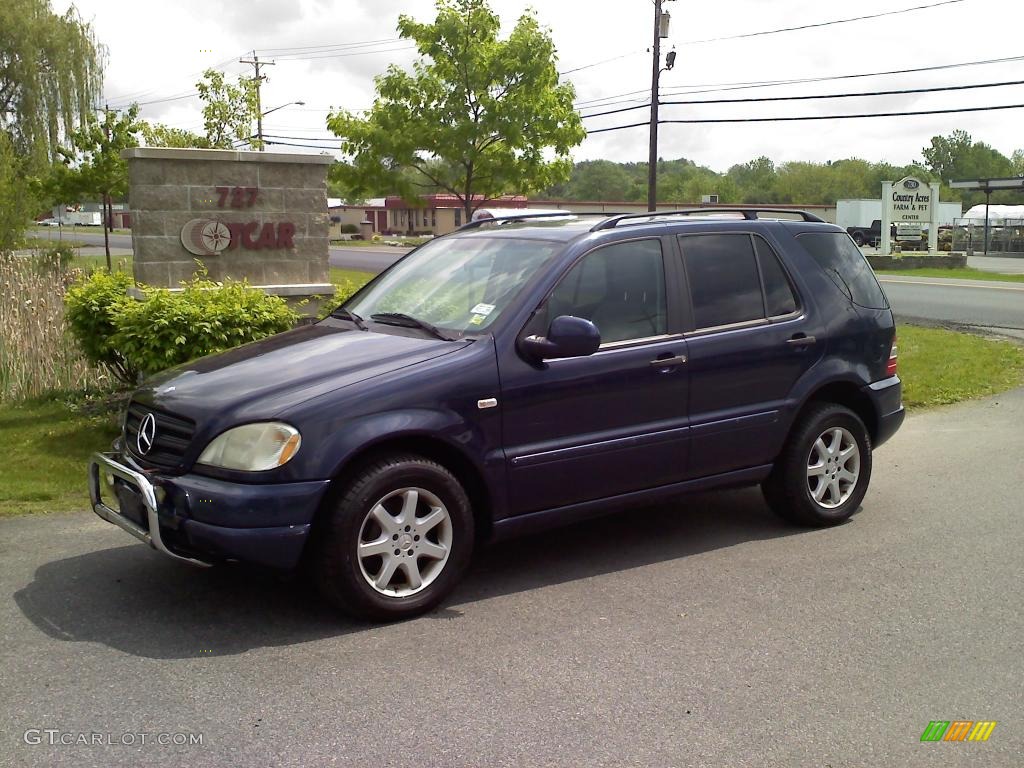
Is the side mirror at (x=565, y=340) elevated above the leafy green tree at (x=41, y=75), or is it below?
below

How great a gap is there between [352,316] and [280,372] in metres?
1.07

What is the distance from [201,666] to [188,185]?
6293 millimetres

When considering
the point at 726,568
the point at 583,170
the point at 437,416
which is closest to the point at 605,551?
the point at 726,568

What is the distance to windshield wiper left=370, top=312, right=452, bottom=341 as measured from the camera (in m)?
5.25

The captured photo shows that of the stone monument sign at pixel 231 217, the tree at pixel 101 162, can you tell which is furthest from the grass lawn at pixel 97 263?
the stone monument sign at pixel 231 217

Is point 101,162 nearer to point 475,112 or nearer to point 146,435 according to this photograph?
point 475,112

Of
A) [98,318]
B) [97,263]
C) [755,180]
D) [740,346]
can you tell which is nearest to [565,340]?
[740,346]

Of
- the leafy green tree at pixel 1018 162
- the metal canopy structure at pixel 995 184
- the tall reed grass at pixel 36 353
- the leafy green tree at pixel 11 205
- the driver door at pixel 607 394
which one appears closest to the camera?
the driver door at pixel 607 394

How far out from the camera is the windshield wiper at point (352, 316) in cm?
560

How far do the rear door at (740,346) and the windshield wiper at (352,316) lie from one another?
1.75m

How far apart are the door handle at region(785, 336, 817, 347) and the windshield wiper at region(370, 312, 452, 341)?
2105mm

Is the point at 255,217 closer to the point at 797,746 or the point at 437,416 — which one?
the point at 437,416

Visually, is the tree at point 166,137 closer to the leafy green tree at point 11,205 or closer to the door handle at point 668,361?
the leafy green tree at point 11,205

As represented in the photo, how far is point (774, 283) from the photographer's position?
20.1ft
